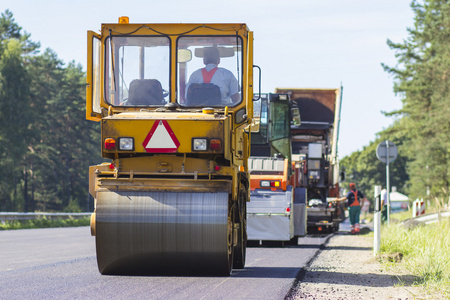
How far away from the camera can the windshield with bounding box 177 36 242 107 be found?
31.3ft

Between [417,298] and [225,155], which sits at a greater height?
[225,155]

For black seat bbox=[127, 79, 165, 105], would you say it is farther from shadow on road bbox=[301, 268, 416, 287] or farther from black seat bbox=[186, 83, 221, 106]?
shadow on road bbox=[301, 268, 416, 287]

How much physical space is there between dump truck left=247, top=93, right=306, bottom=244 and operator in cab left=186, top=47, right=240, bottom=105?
444 centimetres

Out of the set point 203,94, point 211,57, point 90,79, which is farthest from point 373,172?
point 90,79

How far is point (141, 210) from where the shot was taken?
8.60m

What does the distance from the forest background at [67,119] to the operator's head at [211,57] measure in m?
38.4

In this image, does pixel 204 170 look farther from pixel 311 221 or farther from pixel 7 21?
pixel 7 21

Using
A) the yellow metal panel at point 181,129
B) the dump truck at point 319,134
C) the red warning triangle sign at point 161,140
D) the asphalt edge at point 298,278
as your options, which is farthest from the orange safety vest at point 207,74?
the dump truck at point 319,134

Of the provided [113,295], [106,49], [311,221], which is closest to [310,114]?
[311,221]

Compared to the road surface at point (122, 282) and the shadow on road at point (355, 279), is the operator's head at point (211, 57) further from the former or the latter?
the shadow on road at point (355, 279)

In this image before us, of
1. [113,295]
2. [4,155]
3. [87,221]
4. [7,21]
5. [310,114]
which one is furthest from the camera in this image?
[7,21]

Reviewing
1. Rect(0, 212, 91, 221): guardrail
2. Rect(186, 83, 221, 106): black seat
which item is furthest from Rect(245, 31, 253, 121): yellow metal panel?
Rect(0, 212, 91, 221): guardrail

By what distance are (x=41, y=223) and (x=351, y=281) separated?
22004 mm

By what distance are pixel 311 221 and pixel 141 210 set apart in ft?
47.2
